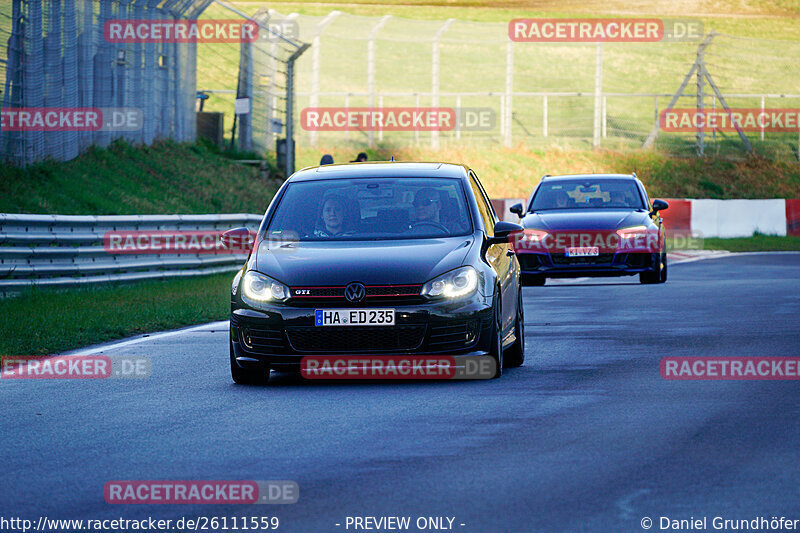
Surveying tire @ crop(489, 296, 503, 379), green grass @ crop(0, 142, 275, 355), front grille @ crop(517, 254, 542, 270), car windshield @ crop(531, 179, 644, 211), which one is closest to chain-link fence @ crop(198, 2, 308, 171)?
green grass @ crop(0, 142, 275, 355)

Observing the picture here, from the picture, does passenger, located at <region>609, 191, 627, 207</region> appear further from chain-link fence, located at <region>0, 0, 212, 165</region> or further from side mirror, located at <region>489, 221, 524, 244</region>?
side mirror, located at <region>489, 221, 524, 244</region>

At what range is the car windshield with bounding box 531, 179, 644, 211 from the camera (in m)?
21.1

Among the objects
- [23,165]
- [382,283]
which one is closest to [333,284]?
[382,283]

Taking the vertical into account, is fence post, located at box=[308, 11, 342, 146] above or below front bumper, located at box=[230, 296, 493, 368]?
above

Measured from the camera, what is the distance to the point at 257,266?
1015 centimetres

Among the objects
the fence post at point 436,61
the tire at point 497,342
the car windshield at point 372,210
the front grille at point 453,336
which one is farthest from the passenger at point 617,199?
the fence post at point 436,61

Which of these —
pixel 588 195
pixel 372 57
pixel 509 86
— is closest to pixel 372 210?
pixel 588 195

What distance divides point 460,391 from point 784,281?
39.8 ft

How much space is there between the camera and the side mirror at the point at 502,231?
422 inches

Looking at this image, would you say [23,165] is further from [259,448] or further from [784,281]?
[259,448]

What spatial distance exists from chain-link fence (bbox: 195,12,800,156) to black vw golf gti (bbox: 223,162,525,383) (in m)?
25.9

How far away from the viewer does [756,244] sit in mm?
33188

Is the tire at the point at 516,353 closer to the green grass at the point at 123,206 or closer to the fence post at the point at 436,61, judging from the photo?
the green grass at the point at 123,206

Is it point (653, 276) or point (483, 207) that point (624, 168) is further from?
point (483, 207)
